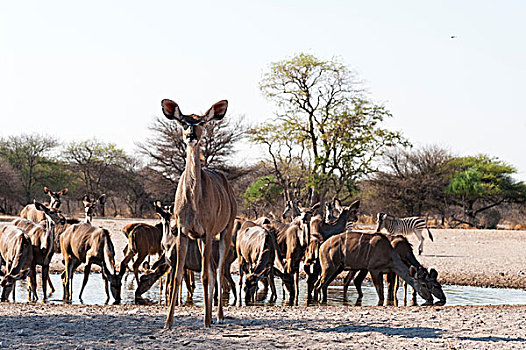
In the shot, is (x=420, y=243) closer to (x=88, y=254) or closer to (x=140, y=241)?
(x=140, y=241)

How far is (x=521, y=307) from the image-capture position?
11.2m

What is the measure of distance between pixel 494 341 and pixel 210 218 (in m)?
3.48

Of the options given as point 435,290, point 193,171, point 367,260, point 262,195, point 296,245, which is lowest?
point 435,290

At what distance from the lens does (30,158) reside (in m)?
59.9

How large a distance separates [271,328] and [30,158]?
55281mm

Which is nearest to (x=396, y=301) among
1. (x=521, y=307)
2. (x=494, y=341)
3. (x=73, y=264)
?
(x=521, y=307)

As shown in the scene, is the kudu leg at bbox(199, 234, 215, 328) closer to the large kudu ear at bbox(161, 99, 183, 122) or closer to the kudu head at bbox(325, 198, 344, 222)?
the large kudu ear at bbox(161, 99, 183, 122)

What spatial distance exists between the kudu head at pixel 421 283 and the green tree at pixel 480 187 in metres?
35.0

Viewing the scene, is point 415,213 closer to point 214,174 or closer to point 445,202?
point 445,202

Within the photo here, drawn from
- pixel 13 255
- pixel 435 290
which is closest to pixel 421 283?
pixel 435 290

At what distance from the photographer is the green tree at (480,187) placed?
48719 mm

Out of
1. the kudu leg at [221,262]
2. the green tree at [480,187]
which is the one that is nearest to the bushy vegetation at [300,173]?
the green tree at [480,187]

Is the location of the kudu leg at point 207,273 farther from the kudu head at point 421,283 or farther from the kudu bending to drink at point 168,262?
the kudu head at point 421,283

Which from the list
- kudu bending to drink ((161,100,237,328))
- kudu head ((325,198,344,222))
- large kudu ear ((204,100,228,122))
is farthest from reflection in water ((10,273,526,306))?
large kudu ear ((204,100,228,122))
